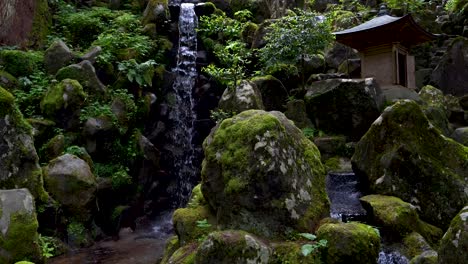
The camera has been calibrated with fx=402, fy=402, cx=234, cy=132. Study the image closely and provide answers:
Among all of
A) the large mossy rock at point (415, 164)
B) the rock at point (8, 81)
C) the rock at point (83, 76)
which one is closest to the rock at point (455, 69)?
the large mossy rock at point (415, 164)

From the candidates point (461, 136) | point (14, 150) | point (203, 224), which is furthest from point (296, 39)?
point (203, 224)

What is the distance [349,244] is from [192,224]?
2344mm

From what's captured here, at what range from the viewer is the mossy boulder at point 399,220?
6871 millimetres

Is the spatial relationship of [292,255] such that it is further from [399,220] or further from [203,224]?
[399,220]

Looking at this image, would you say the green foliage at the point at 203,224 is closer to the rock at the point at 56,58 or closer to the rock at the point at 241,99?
the rock at the point at 241,99

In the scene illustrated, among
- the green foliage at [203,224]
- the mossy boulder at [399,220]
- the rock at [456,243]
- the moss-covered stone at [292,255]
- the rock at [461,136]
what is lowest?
the mossy boulder at [399,220]

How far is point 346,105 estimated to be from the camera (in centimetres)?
1288

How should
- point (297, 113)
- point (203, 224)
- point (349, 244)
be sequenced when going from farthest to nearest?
point (297, 113)
point (203, 224)
point (349, 244)

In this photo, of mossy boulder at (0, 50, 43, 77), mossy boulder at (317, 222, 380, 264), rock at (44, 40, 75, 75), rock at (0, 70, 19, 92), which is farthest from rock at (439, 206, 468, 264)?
mossy boulder at (0, 50, 43, 77)

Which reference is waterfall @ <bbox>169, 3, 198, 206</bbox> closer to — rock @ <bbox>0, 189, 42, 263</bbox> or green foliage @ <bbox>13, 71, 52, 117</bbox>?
green foliage @ <bbox>13, 71, 52, 117</bbox>

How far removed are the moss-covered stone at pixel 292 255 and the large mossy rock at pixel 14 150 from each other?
6888 mm

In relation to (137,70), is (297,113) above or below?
below

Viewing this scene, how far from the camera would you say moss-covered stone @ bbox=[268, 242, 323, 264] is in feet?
15.8

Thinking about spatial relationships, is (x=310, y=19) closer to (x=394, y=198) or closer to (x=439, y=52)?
(x=439, y=52)
